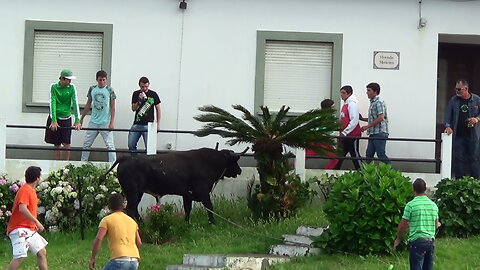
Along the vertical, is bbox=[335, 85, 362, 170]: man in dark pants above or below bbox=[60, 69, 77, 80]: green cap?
below

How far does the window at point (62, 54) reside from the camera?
58.1 ft

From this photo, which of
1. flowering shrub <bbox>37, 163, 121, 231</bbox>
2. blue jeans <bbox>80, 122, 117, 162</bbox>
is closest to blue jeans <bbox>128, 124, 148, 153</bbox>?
blue jeans <bbox>80, 122, 117, 162</bbox>

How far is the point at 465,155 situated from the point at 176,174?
5243mm

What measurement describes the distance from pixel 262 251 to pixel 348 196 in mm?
1514

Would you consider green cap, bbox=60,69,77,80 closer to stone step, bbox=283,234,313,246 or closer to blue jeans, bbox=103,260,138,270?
stone step, bbox=283,234,313,246

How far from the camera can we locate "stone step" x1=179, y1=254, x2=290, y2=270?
13188mm

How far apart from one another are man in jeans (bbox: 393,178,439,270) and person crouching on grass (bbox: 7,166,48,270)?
15.9 ft

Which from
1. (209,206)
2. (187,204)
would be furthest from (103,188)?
(209,206)

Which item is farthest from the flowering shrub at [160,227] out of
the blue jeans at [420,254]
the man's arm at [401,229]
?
the blue jeans at [420,254]

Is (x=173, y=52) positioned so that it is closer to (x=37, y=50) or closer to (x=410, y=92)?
(x=37, y=50)

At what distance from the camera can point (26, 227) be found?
1273 centimetres

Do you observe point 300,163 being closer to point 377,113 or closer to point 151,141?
point 377,113

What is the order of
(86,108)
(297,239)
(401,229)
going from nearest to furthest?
(401,229) < (297,239) < (86,108)

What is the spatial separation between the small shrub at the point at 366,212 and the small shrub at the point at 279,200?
157cm
